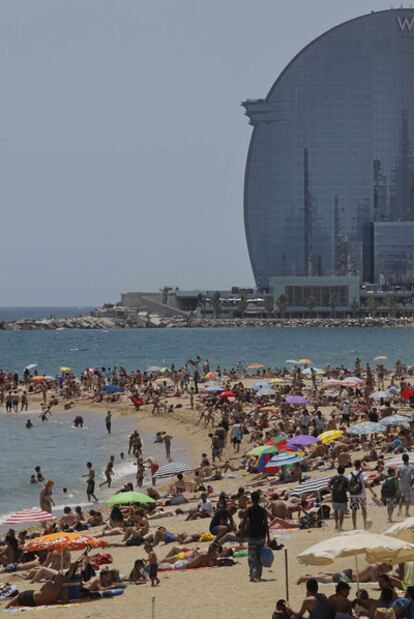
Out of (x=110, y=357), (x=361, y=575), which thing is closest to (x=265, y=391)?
(x=361, y=575)

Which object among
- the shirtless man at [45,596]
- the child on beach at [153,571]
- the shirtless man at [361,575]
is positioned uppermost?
the shirtless man at [361,575]

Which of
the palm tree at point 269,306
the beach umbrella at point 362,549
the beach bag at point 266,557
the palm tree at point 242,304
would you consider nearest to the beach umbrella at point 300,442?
the beach bag at point 266,557

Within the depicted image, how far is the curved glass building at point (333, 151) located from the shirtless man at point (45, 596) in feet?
522

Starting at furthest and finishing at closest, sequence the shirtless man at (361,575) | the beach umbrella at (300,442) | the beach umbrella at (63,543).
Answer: the beach umbrella at (300,442) → the beach umbrella at (63,543) → the shirtless man at (361,575)

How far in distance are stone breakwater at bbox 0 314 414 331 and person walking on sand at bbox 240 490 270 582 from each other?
5456 inches

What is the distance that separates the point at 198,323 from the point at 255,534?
5839 inches

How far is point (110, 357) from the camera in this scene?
95.8 meters

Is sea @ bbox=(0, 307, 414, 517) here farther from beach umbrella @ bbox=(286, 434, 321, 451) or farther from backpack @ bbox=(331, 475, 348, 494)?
backpack @ bbox=(331, 475, 348, 494)

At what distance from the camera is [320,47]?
173m

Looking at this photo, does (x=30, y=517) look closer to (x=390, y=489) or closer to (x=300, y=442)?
(x=390, y=489)

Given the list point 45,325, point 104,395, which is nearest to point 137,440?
point 104,395

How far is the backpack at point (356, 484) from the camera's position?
17812mm

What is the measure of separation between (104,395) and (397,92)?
443 ft

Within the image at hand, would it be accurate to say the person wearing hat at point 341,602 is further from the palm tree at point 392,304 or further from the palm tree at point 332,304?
the palm tree at point 392,304
